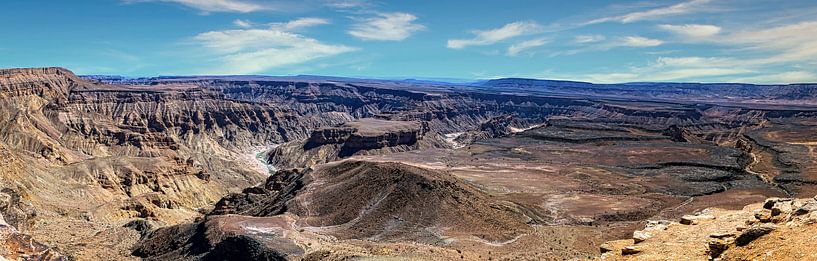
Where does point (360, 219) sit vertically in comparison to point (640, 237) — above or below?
below

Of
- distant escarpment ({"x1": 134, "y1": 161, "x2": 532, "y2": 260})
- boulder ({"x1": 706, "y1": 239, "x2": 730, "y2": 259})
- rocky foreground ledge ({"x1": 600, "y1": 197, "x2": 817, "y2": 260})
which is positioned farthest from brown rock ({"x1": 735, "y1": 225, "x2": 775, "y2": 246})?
distant escarpment ({"x1": 134, "y1": 161, "x2": 532, "y2": 260})

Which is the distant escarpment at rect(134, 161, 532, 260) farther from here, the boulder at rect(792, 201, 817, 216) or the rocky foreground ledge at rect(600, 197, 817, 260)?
the boulder at rect(792, 201, 817, 216)

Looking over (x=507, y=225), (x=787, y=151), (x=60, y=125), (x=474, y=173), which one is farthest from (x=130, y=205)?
(x=787, y=151)

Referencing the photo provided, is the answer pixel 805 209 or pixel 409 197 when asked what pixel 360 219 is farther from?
pixel 805 209

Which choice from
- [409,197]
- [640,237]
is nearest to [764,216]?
[640,237]

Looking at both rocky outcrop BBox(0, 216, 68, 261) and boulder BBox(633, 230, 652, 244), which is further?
boulder BBox(633, 230, 652, 244)

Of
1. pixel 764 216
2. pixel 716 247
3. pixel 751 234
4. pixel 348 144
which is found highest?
pixel 751 234

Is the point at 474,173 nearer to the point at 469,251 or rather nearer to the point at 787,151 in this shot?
the point at 469,251

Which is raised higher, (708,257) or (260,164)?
(708,257)
